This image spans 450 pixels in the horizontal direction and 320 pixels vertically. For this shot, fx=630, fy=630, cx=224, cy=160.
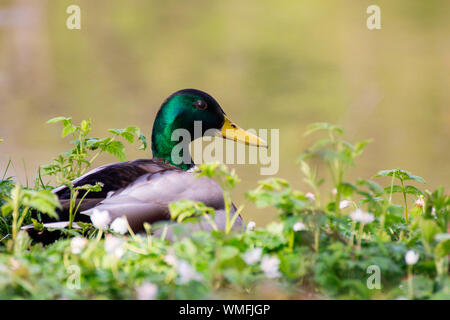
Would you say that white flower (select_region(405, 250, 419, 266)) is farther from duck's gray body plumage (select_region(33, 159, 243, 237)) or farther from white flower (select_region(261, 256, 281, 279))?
duck's gray body plumage (select_region(33, 159, 243, 237))

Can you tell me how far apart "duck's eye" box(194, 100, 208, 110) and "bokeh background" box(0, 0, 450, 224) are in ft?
5.35

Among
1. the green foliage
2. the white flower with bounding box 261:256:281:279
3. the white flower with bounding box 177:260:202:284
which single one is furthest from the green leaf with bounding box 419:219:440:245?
the white flower with bounding box 177:260:202:284

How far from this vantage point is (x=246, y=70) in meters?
10.6

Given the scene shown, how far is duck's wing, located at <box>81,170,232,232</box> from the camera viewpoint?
2637 millimetres

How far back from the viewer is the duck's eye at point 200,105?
3.75 m

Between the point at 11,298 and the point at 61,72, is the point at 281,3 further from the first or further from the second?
the point at 11,298

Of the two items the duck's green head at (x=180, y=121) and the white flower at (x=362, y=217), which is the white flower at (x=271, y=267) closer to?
the white flower at (x=362, y=217)

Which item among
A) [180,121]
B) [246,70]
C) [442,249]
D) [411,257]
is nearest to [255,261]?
[411,257]

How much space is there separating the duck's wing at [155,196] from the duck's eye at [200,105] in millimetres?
887

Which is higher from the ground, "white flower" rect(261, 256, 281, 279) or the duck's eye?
the duck's eye

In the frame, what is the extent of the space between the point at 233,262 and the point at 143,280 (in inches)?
11.0

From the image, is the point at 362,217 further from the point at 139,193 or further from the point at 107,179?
the point at 107,179

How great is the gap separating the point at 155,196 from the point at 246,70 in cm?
810

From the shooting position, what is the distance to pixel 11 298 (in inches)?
72.7
